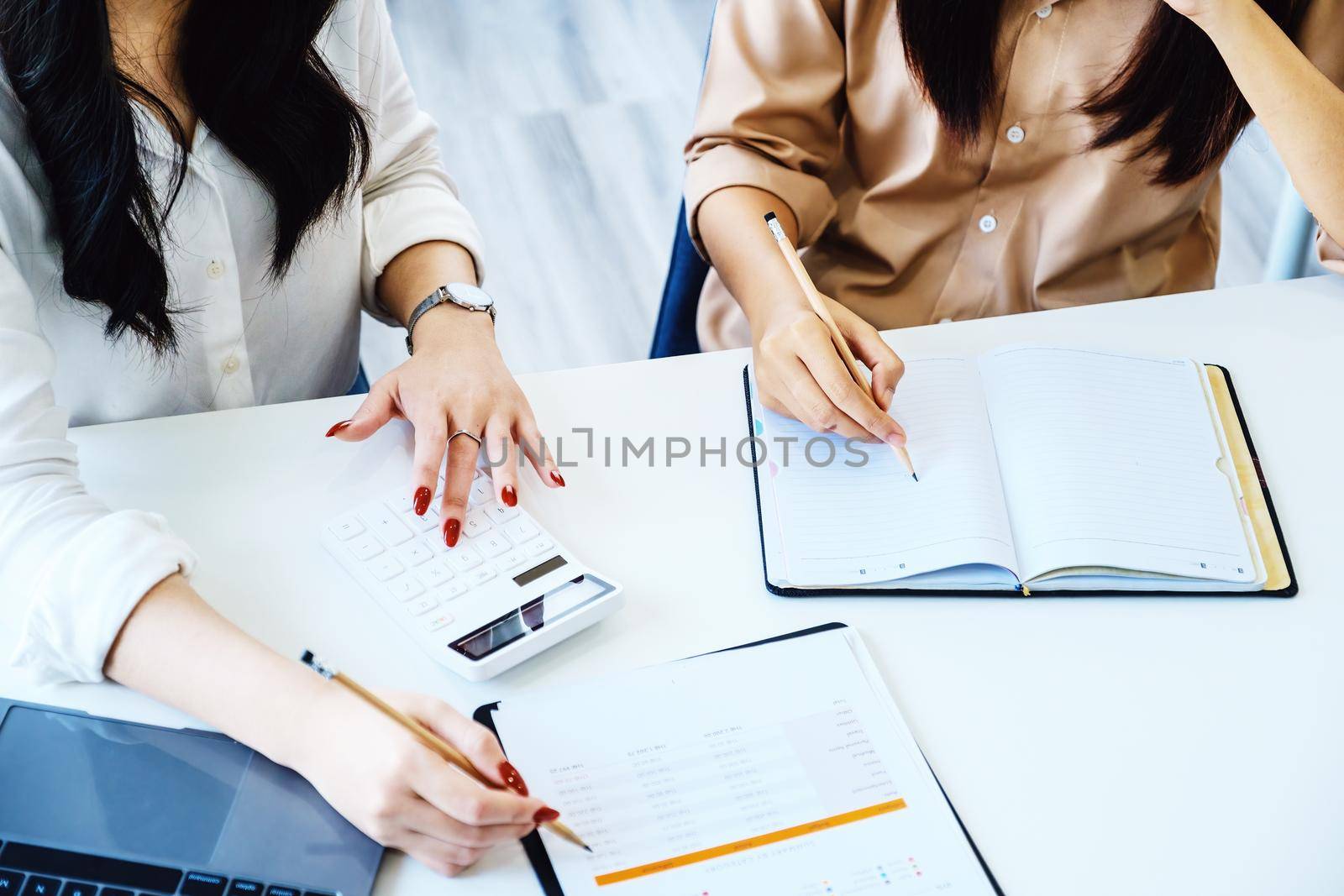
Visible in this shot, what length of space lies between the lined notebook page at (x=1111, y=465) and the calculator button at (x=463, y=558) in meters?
0.38

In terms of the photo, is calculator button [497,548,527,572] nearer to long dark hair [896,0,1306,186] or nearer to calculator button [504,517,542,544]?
calculator button [504,517,542,544]

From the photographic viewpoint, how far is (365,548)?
0.74 m

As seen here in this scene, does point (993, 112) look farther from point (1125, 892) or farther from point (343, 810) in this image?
point (343, 810)

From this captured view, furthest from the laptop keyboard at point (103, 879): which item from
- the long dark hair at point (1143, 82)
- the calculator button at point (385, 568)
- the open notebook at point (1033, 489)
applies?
the long dark hair at point (1143, 82)

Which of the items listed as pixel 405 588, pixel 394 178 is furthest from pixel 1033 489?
pixel 394 178

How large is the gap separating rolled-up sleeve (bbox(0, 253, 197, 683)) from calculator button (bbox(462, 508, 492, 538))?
177 millimetres

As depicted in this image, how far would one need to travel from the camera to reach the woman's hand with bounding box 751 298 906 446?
2.61 ft

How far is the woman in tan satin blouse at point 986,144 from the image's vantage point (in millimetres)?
937

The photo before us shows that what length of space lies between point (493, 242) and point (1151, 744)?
171cm

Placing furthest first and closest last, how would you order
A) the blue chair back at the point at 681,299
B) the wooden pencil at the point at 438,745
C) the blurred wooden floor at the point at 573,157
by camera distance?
1. the blurred wooden floor at the point at 573,157
2. the blue chair back at the point at 681,299
3. the wooden pencil at the point at 438,745

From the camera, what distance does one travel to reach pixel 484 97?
8.13 ft

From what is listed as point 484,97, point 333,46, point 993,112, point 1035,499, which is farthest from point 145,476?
point 484,97

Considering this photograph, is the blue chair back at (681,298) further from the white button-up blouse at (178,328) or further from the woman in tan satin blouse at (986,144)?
the white button-up blouse at (178,328)

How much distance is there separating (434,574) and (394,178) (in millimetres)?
495
